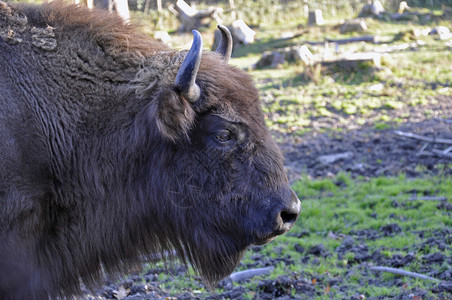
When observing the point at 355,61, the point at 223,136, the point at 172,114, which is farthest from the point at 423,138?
the point at 172,114

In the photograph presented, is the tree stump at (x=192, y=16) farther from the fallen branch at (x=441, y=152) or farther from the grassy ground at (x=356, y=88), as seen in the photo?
the fallen branch at (x=441, y=152)

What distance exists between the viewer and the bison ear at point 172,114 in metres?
3.45

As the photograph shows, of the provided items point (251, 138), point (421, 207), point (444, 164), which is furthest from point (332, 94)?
point (251, 138)

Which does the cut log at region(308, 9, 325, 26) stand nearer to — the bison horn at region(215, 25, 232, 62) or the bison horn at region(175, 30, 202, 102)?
the bison horn at region(215, 25, 232, 62)

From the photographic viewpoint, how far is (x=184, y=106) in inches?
137

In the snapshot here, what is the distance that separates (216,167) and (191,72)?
677 mm

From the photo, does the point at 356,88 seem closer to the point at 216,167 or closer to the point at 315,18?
the point at 216,167

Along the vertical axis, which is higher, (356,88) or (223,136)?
(223,136)

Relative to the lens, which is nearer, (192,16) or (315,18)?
(192,16)

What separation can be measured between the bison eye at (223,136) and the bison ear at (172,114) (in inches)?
8.0

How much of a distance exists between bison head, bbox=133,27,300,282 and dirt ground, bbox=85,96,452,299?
3.71ft

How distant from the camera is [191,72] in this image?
3373 millimetres

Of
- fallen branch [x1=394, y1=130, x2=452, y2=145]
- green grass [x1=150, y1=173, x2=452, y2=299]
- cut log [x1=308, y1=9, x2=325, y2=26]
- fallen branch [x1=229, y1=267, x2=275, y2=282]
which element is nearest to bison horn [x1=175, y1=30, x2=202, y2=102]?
green grass [x1=150, y1=173, x2=452, y2=299]

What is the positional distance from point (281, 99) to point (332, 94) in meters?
1.33
